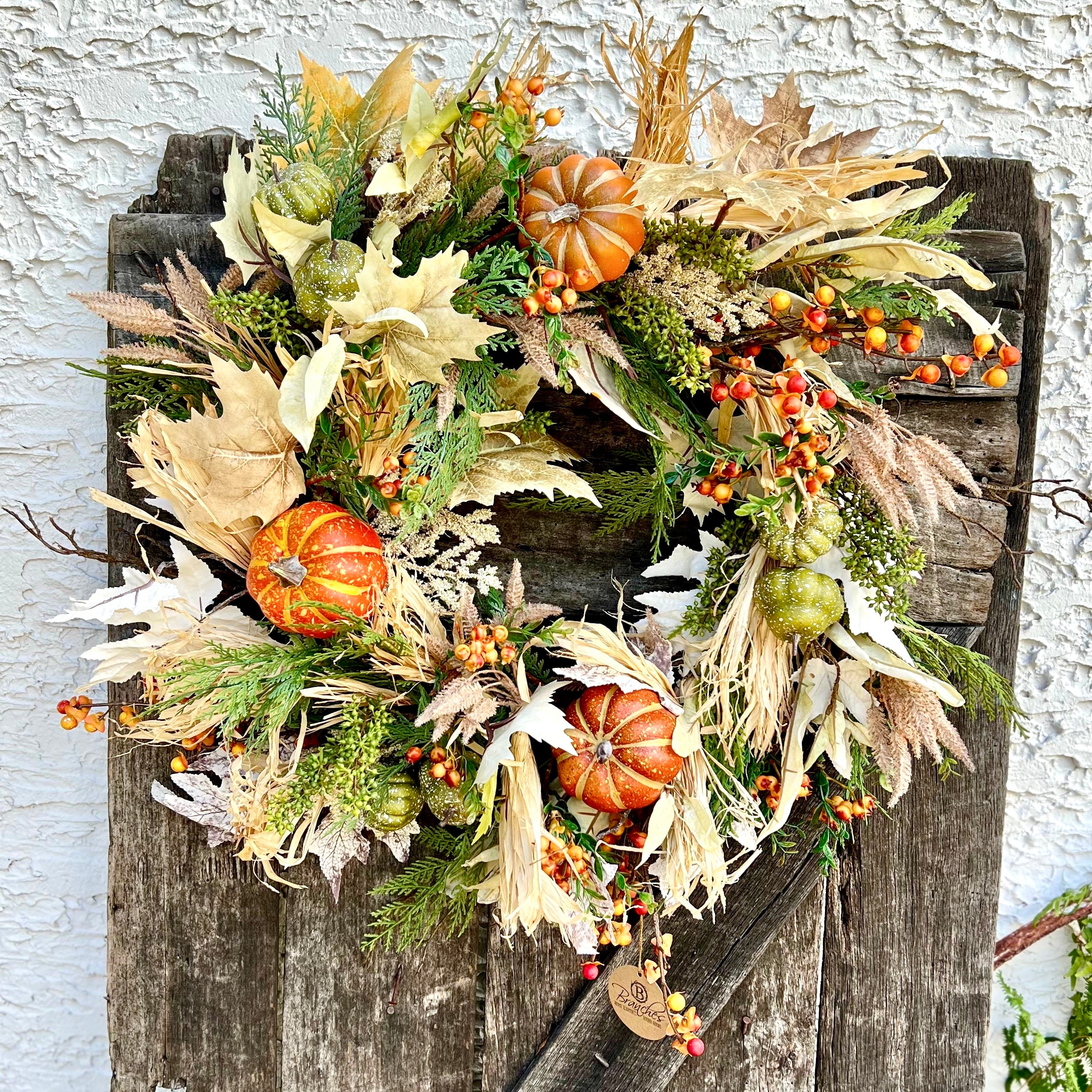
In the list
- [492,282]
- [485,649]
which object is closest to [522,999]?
[485,649]

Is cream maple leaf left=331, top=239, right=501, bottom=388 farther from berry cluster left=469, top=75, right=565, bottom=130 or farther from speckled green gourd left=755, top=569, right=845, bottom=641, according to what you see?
speckled green gourd left=755, top=569, right=845, bottom=641

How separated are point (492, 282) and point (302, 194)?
0.60ft

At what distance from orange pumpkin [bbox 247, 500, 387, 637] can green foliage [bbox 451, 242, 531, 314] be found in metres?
0.23

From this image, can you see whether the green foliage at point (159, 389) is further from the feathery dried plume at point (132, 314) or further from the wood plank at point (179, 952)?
the wood plank at point (179, 952)

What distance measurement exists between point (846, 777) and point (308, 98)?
0.89 m

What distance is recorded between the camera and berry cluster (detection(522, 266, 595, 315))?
0.64m

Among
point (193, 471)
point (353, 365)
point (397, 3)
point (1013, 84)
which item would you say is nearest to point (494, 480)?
point (353, 365)

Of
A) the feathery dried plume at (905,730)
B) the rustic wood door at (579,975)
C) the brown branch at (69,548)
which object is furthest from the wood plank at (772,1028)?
the brown branch at (69,548)

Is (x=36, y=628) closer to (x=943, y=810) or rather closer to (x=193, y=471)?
(x=193, y=471)

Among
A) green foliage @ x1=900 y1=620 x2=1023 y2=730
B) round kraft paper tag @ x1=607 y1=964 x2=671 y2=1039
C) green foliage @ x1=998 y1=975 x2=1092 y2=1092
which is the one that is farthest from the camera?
green foliage @ x1=998 y1=975 x2=1092 y2=1092

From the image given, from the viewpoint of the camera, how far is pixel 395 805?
2.68 feet

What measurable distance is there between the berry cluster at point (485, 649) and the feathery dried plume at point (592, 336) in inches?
10.8

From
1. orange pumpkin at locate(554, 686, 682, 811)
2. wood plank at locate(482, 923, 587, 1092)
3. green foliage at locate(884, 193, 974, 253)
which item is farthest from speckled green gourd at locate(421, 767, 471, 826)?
green foliage at locate(884, 193, 974, 253)

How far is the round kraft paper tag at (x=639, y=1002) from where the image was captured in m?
0.92
